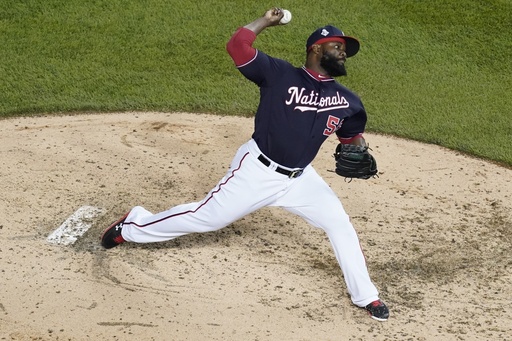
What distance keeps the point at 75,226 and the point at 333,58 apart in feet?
7.74

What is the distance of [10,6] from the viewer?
10.8m

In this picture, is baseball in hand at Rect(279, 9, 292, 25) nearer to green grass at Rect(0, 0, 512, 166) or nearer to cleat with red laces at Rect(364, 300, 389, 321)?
cleat with red laces at Rect(364, 300, 389, 321)

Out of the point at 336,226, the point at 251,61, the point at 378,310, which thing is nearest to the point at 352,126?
the point at 336,226

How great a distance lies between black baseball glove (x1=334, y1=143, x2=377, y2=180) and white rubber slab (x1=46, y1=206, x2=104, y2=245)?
1.95 m

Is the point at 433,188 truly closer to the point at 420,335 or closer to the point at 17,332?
the point at 420,335

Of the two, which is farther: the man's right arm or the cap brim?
the cap brim

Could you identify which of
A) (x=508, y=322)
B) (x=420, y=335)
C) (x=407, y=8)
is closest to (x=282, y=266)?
(x=420, y=335)

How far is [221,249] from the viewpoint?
656 centimetres

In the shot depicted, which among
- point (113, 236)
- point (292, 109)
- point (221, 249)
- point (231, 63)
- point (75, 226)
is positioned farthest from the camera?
point (231, 63)

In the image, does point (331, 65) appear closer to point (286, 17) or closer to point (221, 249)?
point (286, 17)

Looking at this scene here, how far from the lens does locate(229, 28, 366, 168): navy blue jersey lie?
18.9 feet

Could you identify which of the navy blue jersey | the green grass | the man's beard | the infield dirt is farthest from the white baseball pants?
the green grass

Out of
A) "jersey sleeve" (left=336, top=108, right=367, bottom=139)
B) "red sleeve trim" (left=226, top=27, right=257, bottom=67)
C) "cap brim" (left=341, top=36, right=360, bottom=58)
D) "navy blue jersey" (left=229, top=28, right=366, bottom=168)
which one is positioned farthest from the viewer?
"jersey sleeve" (left=336, top=108, right=367, bottom=139)

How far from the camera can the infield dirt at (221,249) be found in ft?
18.7
